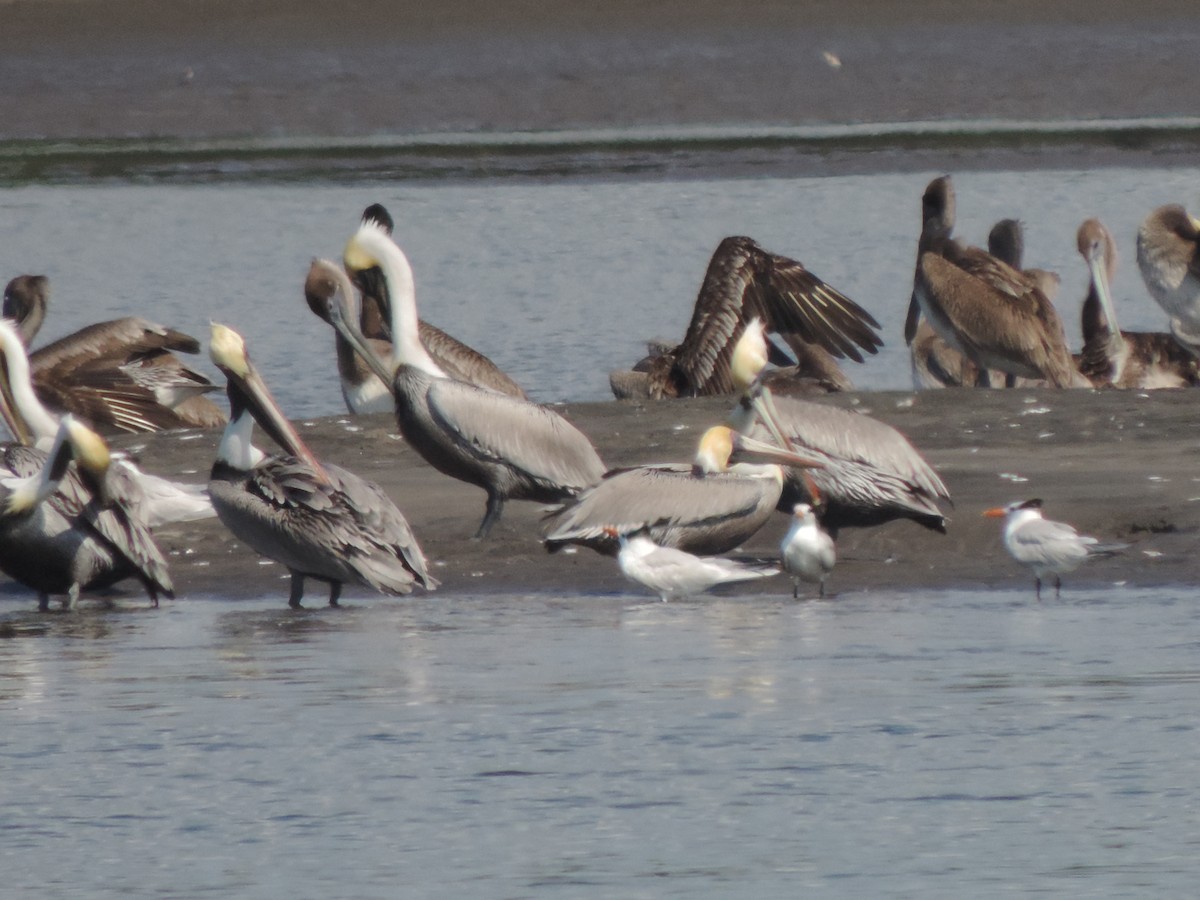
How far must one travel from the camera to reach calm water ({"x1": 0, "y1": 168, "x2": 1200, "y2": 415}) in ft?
42.1

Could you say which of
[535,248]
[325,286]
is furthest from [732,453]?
[535,248]

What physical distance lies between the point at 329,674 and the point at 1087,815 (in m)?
1.93

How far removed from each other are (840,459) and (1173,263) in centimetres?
442

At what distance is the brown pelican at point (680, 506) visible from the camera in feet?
22.7

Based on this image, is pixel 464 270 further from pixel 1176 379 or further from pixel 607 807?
pixel 607 807

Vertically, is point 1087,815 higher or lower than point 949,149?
lower

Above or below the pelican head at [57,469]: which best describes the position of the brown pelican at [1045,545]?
below

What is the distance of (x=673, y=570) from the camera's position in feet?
21.9

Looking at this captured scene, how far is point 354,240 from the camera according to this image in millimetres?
8141

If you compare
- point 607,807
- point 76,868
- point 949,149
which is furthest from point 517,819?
point 949,149

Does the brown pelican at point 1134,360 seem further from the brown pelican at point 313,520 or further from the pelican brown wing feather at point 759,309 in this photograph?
the brown pelican at point 313,520

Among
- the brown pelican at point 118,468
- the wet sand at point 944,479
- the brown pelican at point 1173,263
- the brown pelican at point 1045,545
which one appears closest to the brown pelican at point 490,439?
the wet sand at point 944,479

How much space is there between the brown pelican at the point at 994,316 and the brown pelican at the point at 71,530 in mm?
4688

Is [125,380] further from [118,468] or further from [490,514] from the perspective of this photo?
[490,514]
